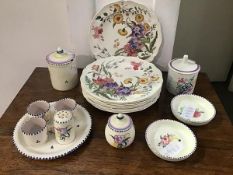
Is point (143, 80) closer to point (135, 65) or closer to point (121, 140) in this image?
point (135, 65)

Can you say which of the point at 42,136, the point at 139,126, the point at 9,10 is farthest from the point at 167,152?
the point at 9,10

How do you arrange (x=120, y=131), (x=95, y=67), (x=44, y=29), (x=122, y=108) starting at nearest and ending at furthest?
(x=120, y=131) → (x=122, y=108) → (x=95, y=67) → (x=44, y=29)

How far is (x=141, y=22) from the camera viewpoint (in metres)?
0.96

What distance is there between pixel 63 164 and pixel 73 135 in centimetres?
8

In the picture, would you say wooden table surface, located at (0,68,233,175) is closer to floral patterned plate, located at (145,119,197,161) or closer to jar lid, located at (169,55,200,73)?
floral patterned plate, located at (145,119,197,161)

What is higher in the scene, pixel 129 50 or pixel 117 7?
pixel 117 7

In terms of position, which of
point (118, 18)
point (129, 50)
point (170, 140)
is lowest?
point (170, 140)

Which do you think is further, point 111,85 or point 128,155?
point 111,85

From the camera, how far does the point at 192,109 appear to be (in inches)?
34.2

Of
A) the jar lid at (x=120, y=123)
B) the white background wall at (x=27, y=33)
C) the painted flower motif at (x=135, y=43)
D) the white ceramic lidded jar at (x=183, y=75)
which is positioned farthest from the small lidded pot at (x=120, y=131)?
the white background wall at (x=27, y=33)

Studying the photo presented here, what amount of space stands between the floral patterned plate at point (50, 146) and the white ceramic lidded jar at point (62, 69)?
17cm

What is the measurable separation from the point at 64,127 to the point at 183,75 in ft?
1.33

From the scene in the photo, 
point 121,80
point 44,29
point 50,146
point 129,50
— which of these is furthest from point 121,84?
point 44,29

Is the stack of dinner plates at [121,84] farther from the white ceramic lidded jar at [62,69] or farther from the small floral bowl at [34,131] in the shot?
the small floral bowl at [34,131]
